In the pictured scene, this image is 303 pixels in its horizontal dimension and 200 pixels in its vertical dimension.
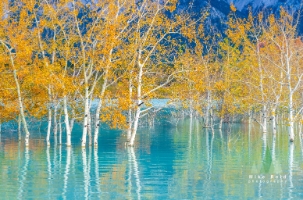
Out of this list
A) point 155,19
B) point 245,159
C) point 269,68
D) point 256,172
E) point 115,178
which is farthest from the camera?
point 269,68

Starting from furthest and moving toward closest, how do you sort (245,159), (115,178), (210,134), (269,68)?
(269,68), (210,134), (245,159), (115,178)

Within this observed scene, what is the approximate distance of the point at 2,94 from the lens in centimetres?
3781

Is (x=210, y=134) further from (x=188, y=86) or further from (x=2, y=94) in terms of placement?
(x=2, y=94)

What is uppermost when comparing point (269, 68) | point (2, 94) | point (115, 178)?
point (269, 68)

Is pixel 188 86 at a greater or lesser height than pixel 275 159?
greater

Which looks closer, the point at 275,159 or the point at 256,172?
the point at 256,172

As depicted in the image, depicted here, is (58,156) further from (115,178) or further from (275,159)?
(275,159)

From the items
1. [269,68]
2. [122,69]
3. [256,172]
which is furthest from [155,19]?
[269,68]

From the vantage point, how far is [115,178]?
23359mm

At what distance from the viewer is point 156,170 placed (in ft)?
85.2

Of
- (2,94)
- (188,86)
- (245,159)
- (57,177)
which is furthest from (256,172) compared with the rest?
(2,94)

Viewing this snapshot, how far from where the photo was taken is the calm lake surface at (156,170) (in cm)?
1995

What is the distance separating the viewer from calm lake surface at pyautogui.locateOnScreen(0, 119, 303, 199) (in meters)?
20.0

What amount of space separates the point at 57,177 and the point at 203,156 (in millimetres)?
11001
